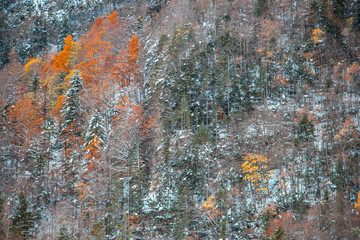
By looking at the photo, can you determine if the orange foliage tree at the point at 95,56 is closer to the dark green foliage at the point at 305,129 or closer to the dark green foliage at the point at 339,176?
the dark green foliage at the point at 305,129

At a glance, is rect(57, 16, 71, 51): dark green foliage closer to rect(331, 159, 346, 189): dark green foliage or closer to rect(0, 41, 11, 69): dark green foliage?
rect(0, 41, 11, 69): dark green foliage

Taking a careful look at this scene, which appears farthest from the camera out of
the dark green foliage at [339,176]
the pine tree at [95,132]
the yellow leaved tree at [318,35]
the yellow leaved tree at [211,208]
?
the yellow leaved tree at [318,35]

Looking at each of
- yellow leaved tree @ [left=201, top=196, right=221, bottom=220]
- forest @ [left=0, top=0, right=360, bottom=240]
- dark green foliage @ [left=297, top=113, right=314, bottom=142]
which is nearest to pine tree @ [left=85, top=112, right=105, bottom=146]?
forest @ [left=0, top=0, right=360, bottom=240]

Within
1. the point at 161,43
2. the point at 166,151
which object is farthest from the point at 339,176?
the point at 161,43

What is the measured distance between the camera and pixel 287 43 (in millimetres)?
54688

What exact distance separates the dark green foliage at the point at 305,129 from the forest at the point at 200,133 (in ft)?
0.61

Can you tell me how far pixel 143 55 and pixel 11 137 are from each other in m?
29.7

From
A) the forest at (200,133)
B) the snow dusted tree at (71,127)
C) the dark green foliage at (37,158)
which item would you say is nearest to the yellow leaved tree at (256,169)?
the forest at (200,133)

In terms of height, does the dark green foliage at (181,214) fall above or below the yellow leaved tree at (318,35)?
below

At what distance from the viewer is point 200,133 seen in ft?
138

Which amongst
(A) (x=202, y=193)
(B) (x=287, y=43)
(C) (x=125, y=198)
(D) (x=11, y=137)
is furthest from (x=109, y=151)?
(B) (x=287, y=43)

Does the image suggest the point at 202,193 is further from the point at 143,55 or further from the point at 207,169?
the point at 143,55

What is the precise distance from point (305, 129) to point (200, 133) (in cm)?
1428

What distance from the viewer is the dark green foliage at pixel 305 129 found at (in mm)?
39750
